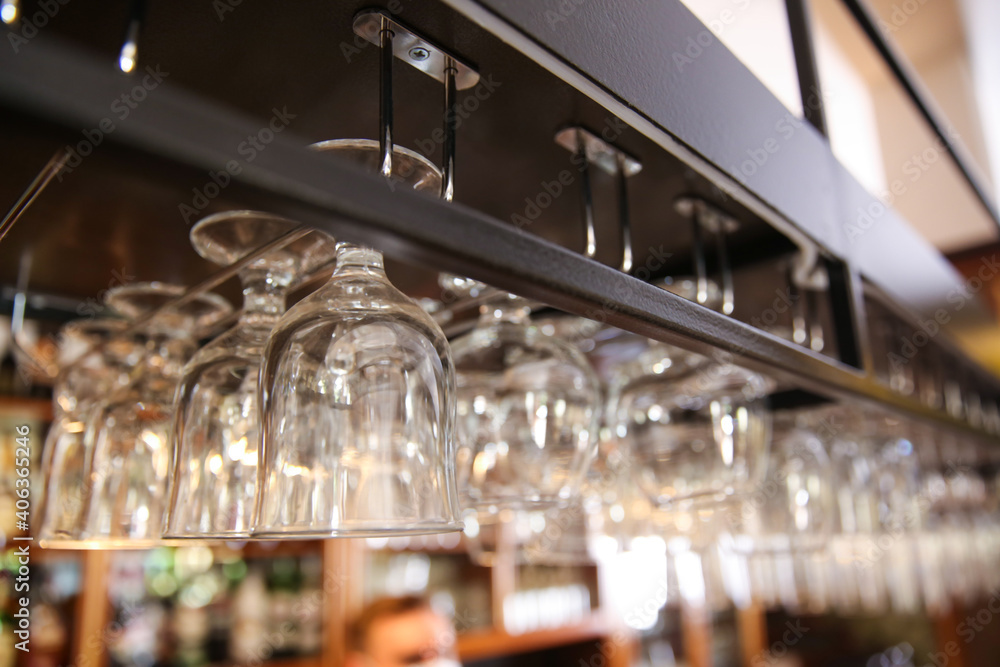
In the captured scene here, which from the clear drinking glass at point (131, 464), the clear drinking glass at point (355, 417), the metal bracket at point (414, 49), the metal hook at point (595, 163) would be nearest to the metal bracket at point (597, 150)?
the metal hook at point (595, 163)

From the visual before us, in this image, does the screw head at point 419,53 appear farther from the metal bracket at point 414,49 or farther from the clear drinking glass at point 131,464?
the clear drinking glass at point 131,464

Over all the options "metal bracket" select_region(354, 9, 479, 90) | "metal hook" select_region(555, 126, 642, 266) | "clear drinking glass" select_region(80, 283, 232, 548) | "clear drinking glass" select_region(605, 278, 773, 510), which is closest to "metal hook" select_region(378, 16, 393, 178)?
"metal bracket" select_region(354, 9, 479, 90)

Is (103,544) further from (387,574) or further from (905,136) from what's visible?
(905,136)

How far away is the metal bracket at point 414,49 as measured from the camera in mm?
468

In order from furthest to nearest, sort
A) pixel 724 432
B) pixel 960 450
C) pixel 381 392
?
pixel 960 450, pixel 724 432, pixel 381 392

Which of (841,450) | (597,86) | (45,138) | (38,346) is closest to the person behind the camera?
(45,138)

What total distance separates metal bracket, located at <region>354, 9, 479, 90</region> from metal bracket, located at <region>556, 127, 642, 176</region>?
0.34 feet

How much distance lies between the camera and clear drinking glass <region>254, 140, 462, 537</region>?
0.39 m

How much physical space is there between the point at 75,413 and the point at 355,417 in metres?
0.42

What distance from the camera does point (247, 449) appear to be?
533 mm

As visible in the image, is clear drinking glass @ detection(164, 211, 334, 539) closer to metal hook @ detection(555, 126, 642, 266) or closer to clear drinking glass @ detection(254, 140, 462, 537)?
clear drinking glass @ detection(254, 140, 462, 537)

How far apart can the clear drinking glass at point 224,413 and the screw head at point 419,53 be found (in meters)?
0.14

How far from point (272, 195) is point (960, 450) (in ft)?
6.70

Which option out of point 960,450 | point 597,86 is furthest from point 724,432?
point 960,450
